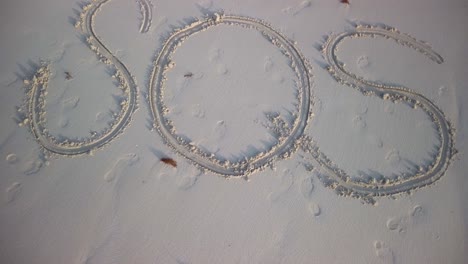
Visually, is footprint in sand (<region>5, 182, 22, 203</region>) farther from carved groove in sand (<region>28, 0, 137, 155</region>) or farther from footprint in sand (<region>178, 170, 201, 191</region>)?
footprint in sand (<region>178, 170, 201, 191</region>)

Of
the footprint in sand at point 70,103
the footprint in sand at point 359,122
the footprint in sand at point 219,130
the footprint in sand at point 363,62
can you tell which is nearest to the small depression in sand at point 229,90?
the footprint in sand at point 219,130

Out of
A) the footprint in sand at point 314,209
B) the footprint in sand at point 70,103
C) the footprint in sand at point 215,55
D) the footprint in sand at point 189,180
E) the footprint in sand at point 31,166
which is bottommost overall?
the footprint in sand at point 314,209

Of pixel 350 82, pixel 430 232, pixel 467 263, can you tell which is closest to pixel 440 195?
pixel 430 232

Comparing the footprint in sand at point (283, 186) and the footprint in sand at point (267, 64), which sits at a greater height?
the footprint in sand at point (267, 64)

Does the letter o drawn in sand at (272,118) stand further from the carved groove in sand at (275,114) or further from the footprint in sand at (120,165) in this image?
the footprint in sand at (120,165)

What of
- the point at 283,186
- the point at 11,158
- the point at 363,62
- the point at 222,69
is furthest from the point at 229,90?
the point at 11,158
